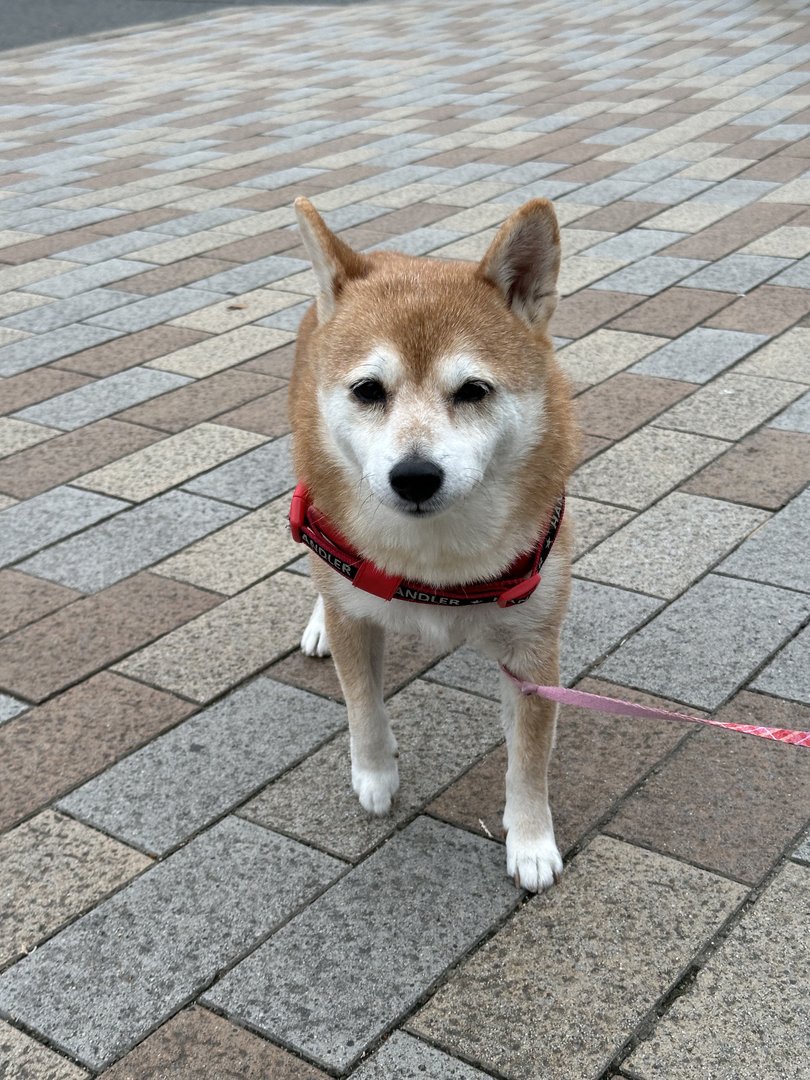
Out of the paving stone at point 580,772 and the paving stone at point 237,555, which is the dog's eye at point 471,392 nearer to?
the paving stone at point 580,772

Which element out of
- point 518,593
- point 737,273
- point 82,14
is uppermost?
point 82,14

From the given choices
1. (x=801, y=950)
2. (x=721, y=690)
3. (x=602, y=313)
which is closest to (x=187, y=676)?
(x=721, y=690)

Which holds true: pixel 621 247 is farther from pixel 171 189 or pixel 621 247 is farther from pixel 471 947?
pixel 471 947

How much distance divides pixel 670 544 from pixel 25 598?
231 centimetres

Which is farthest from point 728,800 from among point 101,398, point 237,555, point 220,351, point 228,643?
point 220,351

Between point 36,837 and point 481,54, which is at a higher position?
point 481,54

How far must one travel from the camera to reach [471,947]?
279 cm

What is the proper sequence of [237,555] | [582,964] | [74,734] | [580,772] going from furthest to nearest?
[237,555], [74,734], [580,772], [582,964]

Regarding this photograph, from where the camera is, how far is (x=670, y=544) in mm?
4352

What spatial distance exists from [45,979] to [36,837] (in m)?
0.52

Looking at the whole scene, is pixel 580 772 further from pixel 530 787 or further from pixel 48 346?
pixel 48 346

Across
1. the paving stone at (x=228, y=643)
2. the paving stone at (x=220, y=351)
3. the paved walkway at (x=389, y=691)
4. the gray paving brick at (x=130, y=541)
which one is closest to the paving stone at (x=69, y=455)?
the paved walkway at (x=389, y=691)

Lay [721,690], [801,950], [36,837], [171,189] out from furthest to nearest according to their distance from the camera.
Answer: [171,189], [721,690], [36,837], [801,950]

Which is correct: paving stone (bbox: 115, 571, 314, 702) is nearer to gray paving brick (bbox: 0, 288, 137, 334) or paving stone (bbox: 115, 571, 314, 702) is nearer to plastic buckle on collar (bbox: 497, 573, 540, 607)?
plastic buckle on collar (bbox: 497, 573, 540, 607)
